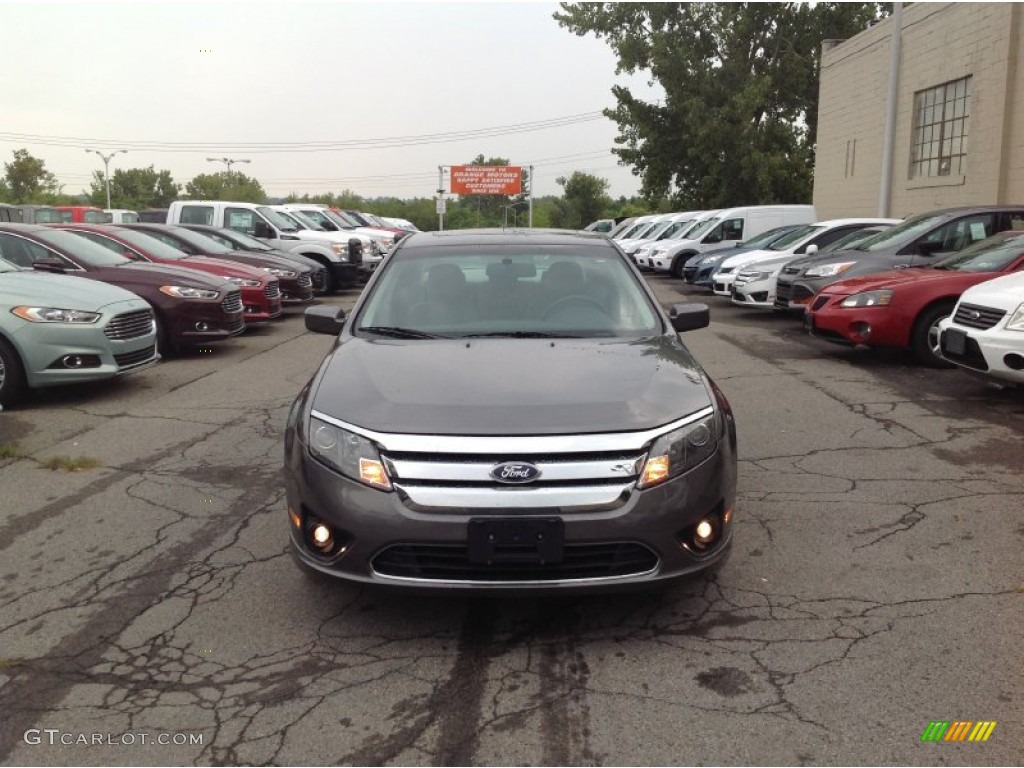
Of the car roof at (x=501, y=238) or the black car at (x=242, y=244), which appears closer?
the car roof at (x=501, y=238)

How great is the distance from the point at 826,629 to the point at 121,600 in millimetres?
2965

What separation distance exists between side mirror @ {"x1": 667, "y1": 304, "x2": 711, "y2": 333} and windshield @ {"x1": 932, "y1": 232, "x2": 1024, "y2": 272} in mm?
5640

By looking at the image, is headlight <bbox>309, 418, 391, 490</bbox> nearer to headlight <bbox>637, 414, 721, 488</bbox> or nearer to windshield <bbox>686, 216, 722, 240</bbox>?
headlight <bbox>637, 414, 721, 488</bbox>

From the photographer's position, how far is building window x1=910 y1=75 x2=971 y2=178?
19219 mm

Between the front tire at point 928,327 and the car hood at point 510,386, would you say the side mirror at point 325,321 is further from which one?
the front tire at point 928,327

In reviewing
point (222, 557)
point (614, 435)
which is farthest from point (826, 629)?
point (222, 557)

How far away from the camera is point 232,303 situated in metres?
11.4

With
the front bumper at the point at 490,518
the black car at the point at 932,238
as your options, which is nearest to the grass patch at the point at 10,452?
the front bumper at the point at 490,518

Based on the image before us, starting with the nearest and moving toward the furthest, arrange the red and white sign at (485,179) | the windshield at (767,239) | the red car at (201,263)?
the red car at (201,263)
the windshield at (767,239)
the red and white sign at (485,179)

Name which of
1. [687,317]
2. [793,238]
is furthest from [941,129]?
[687,317]

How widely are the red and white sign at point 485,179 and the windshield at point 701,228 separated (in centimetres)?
5482

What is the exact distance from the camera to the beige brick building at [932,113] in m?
17.5

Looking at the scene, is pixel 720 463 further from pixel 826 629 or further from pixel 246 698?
pixel 246 698

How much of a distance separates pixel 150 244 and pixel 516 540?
11.6 m
